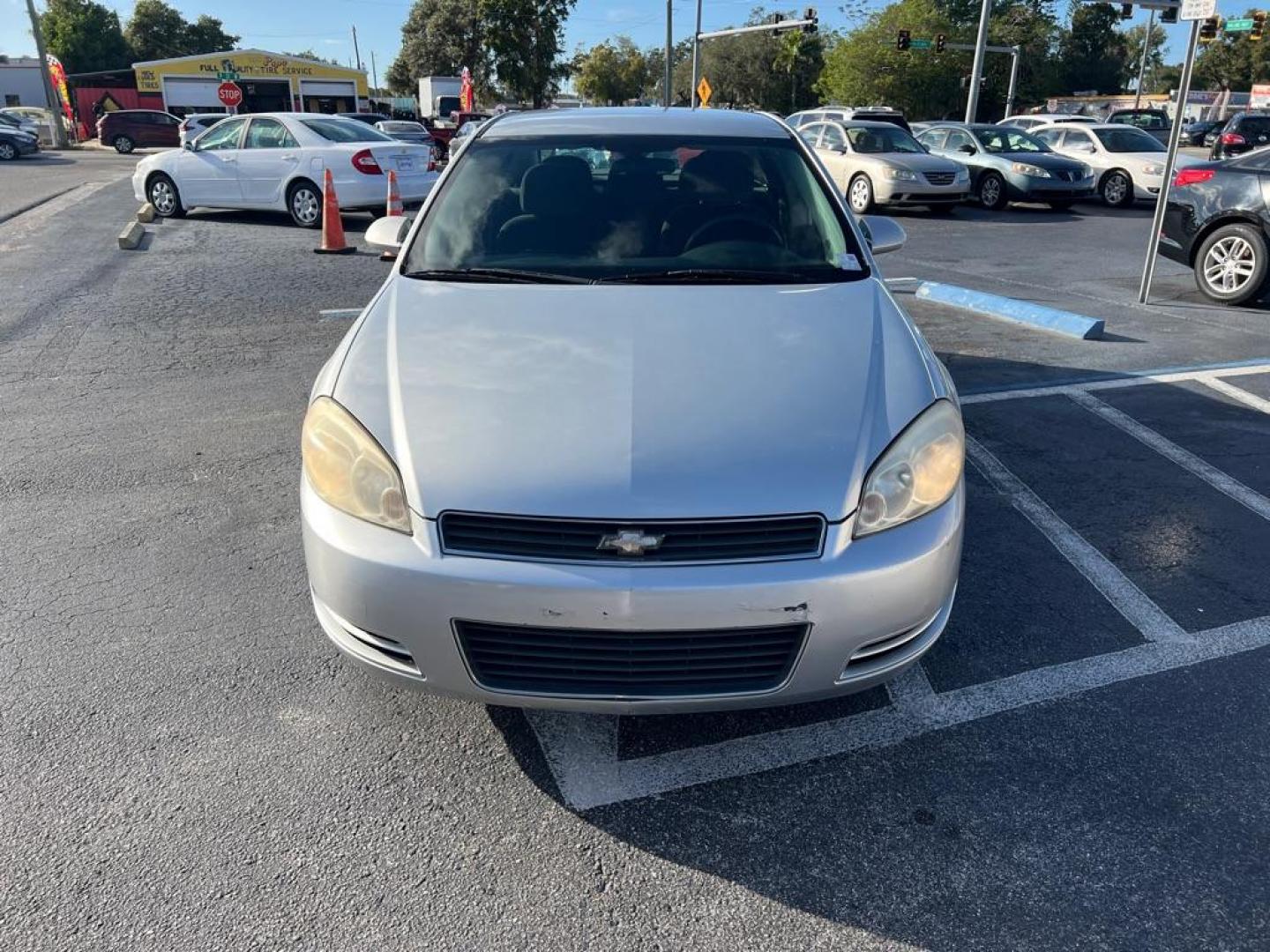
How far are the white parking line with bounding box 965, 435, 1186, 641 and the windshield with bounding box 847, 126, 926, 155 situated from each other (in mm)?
12133

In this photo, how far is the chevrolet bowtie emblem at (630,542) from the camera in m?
2.12

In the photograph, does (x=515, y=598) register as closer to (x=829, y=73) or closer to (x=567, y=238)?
(x=567, y=238)

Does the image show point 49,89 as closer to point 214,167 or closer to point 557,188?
point 214,167

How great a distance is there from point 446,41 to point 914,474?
218 feet

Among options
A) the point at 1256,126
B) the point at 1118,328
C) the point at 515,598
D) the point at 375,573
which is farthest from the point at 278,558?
the point at 1256,126

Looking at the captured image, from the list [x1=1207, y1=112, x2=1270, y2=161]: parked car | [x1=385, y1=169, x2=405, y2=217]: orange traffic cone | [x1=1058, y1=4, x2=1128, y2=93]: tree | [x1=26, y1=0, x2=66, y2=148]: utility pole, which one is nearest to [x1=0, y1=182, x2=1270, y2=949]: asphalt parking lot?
[x1=385, y1=169, x2=405, y2=217]: orange traffic cone

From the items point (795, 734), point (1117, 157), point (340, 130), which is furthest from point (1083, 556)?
point (1117, 157)

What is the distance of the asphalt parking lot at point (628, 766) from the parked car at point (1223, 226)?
15.1 ft

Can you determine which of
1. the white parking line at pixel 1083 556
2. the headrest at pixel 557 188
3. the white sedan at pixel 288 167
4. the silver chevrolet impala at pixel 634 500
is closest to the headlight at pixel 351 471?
the silver chevrolet impala at pixel 634 500

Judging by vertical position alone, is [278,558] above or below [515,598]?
below

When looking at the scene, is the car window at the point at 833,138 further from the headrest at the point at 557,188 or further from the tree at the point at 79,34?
the tree at the point at 79,34

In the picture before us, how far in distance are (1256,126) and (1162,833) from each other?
84.6ft

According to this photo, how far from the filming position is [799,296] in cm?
309

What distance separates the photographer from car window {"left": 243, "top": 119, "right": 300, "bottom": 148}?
1226cm
